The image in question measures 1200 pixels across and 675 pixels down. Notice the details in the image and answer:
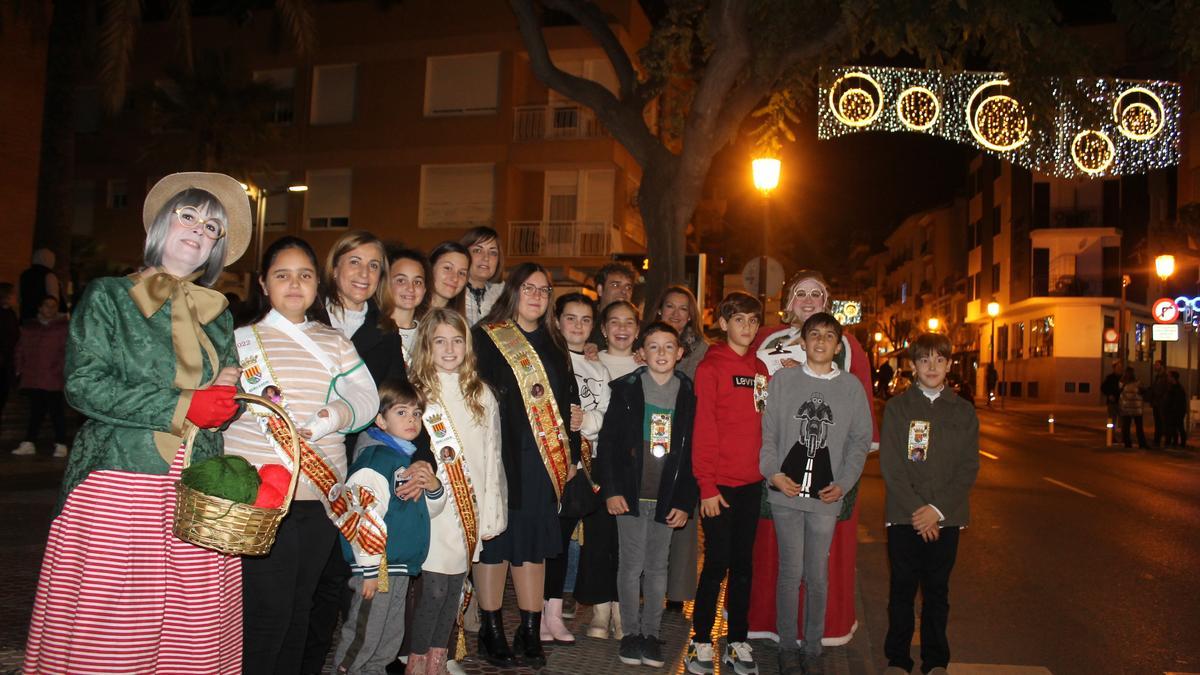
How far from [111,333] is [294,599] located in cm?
135

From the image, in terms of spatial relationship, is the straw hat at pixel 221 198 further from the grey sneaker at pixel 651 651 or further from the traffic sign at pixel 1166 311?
the traffic sign at pixel 1166 311

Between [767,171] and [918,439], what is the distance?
914 cm

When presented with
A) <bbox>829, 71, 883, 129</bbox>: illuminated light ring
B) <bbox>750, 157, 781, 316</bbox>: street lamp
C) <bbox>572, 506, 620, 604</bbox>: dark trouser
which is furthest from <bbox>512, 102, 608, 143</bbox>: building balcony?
<bbox>572, 506, 620, 604</bbox>: dark trouser

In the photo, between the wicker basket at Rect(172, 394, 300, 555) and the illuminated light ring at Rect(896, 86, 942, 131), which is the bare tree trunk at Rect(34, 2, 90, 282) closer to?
the illuminated light ring at Rect(896, 86, 942, 131)

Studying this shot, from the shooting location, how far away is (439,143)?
28000mm

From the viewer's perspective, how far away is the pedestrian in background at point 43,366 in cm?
1182

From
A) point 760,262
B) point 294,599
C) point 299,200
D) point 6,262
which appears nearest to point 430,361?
point 294,599

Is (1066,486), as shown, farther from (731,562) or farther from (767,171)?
(731,562)

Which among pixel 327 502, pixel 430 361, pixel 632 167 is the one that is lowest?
pixel 327 502

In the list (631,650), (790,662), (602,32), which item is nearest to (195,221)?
(631,650)

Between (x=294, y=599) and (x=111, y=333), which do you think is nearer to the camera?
(x=111, y=333)

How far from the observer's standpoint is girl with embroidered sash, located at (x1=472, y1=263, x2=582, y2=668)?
5156 mm

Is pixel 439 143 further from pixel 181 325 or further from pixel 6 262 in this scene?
pixel 181 325

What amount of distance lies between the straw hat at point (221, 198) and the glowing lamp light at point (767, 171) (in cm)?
1111
